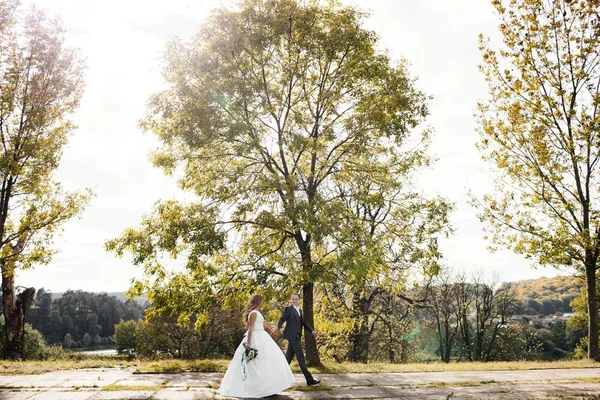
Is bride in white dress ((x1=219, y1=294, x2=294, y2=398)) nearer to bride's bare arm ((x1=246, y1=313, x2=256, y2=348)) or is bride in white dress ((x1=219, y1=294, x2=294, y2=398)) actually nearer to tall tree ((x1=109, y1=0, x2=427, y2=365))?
bride's bare arm ((x1=246, y1=313, x2=256, y2=348))

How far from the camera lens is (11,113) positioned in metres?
17.2

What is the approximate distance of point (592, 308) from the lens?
17125mm

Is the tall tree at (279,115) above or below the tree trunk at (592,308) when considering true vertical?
above

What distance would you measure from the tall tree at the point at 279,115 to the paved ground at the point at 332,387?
128 inches

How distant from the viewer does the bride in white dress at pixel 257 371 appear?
7691mm

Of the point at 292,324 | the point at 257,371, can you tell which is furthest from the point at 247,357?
the point at 292,324

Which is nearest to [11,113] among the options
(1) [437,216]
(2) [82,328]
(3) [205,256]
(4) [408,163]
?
(3) [205,256]

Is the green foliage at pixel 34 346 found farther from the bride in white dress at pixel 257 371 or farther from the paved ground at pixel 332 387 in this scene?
the bride in white dress at pixel 257 371

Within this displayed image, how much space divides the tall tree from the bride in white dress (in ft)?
11.3

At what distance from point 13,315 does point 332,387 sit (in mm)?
18738

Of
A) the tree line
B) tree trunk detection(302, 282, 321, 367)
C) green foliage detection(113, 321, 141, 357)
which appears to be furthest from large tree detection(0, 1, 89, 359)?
the tree line

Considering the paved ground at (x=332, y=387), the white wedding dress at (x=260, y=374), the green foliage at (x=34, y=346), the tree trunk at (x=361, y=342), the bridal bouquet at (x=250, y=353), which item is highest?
the bridal bouquet at (x=250, y=353)

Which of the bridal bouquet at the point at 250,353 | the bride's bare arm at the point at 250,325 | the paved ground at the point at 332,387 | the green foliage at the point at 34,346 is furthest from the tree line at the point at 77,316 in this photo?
the bridal bouquet at the point at 250,353

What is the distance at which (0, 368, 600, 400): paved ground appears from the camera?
312 inches
